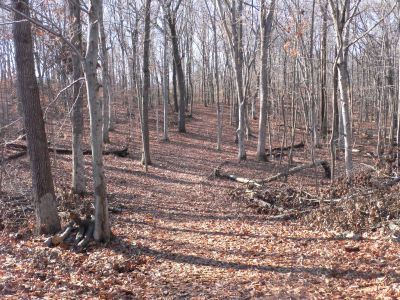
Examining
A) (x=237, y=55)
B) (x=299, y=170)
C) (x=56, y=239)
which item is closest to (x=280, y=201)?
(x=299, y=170)

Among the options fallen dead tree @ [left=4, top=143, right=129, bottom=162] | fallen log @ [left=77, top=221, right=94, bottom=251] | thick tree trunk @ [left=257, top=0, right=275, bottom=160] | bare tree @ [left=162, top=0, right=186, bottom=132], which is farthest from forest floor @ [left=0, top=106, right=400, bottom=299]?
bare tree @ [left=162, top=0, right=186, bottom=132]

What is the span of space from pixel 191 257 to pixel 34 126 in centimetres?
374

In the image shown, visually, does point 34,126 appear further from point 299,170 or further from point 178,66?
point 178,66

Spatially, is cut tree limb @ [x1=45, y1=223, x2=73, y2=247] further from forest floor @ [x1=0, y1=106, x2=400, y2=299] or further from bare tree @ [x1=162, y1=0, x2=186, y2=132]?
bare tree @ [x1=162, y1=0, x2=186, y2=132]

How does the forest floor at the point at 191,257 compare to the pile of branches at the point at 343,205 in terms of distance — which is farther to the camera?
the pile of branches at the point at 343,205

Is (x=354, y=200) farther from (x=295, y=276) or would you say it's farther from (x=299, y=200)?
(x=295, y=276)

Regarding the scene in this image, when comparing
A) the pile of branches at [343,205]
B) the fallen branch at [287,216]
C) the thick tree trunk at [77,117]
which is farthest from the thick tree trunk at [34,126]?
the pile of branches at [343,205]

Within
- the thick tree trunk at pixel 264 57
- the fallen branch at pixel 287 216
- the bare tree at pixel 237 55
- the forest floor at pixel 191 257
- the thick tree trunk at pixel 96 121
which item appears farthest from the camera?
the bare tree at pixel 237 55

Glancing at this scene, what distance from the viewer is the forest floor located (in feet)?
17.5

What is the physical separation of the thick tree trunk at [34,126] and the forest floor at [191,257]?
1.65 feet

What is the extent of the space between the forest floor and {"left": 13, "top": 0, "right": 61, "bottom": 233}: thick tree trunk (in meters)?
0.50

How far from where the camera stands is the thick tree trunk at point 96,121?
654cm

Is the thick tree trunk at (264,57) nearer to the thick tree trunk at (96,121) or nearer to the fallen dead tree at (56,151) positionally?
the fallen dead tree at (56,151)

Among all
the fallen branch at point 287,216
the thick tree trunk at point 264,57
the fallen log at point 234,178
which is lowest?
the fallen branch at point 287,216
